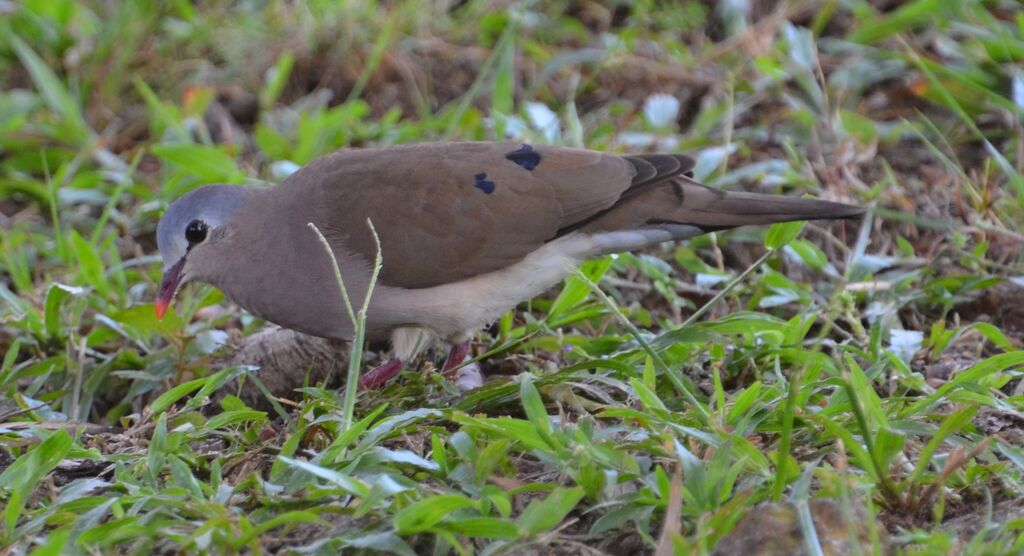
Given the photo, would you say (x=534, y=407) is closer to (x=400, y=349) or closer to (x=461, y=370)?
(x=461, y=370)

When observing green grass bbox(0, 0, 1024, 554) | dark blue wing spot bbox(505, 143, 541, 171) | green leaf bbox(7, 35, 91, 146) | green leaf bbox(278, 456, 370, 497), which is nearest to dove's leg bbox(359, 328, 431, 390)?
green grass bbox(0, 0, 1024, 554)

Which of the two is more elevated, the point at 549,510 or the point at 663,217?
the point at 549,510

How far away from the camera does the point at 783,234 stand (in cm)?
419

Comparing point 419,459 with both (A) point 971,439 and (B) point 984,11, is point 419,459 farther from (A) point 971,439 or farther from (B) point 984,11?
(B) point 984,11

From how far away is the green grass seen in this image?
315 cm

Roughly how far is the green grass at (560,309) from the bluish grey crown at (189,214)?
268 millimetres

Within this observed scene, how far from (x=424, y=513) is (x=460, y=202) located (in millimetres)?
1692

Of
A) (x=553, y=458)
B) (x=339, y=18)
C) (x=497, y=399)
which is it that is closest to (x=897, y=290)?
(x=497, y=399)

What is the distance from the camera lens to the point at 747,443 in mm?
3252

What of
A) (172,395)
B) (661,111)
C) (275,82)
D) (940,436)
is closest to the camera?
(940,436)

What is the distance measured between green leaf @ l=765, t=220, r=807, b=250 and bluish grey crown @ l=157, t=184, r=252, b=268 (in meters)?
1.89

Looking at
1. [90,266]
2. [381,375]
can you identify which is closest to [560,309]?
[381,375]

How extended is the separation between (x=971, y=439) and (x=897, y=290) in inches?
52.2

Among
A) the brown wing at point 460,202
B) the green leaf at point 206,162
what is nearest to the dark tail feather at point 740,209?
the brown wing at point 460,202
